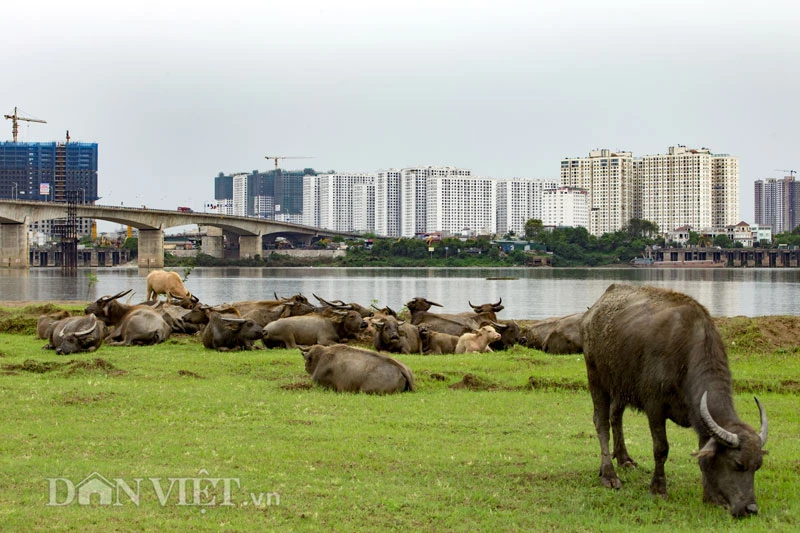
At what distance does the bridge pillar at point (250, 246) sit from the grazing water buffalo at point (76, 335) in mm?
122357

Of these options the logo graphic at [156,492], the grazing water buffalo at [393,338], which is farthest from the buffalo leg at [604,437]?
the grazing water buffalo at [393,338]

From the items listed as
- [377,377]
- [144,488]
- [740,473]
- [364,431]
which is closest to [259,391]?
[377,377]

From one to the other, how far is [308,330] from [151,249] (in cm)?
9664

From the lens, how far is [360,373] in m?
13.4

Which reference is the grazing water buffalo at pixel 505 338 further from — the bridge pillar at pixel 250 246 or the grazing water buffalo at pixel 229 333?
the bridge pillar at pixel 250 246

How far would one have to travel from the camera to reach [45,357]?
16766 millimetres

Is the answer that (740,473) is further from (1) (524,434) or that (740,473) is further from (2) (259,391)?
(2) (259,391)

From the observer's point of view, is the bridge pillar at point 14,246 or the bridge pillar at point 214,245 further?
the bridge pillar at point 214,245

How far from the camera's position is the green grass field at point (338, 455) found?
24.5 ft

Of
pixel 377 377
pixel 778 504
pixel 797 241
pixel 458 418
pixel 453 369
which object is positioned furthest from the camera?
pixel 797 241

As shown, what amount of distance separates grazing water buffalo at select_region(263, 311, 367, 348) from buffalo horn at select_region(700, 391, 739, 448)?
1216 cm

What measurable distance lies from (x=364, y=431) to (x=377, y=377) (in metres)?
2.78

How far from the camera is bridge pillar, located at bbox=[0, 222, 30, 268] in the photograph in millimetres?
101875

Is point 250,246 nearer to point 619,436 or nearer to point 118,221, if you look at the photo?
point 118,221
